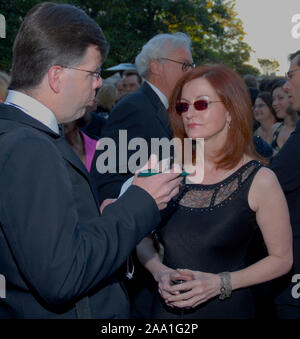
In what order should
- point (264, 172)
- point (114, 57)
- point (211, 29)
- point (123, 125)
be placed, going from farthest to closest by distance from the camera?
point (211, 29), point (114, 57), point (123, 125), point (264, 172)

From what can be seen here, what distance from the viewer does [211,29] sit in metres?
30.2

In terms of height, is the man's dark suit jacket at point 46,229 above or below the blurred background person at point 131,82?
above

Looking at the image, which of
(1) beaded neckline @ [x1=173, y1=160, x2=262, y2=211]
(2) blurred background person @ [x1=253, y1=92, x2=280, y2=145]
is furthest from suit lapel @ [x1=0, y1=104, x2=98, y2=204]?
(2) blurred background person @ [x1=253, y1=92, x2=280, y2=145]

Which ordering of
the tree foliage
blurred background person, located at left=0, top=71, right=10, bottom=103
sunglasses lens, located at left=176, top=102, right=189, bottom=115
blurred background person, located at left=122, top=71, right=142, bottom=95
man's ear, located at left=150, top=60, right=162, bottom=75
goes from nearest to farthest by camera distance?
sunglasses lens, located at left=176, top=102, right=189, bottom=115 < blurred background person, located at left=0, top=71, right=10, bottom=103 < man's ear, located at left=150, top=60, right=162, bottom=75 < blurred background person, located at left=122, top=71, right=142, bottom=95 < the tree foliage

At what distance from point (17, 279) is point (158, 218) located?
528mm

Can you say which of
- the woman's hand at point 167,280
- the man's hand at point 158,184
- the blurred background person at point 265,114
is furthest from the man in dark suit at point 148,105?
the blurred background person at point 265,114

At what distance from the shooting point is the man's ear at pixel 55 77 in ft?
5.18

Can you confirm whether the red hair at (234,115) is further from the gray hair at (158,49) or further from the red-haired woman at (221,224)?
the gray hair at (158,49)

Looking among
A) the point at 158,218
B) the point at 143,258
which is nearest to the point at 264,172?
the point at 143,258

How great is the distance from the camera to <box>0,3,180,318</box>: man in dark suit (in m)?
1.28

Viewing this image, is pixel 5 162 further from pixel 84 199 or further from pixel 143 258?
pixel 143 258

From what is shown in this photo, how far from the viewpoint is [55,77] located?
1591mm

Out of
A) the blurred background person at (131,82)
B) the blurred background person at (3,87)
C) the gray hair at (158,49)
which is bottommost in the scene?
the blurred background person at (131,82)

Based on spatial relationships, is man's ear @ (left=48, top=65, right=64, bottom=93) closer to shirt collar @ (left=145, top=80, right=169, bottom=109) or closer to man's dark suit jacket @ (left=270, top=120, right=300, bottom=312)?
man's dark suit jacket @ (left=270, top=120, right=300, bottom=312)
